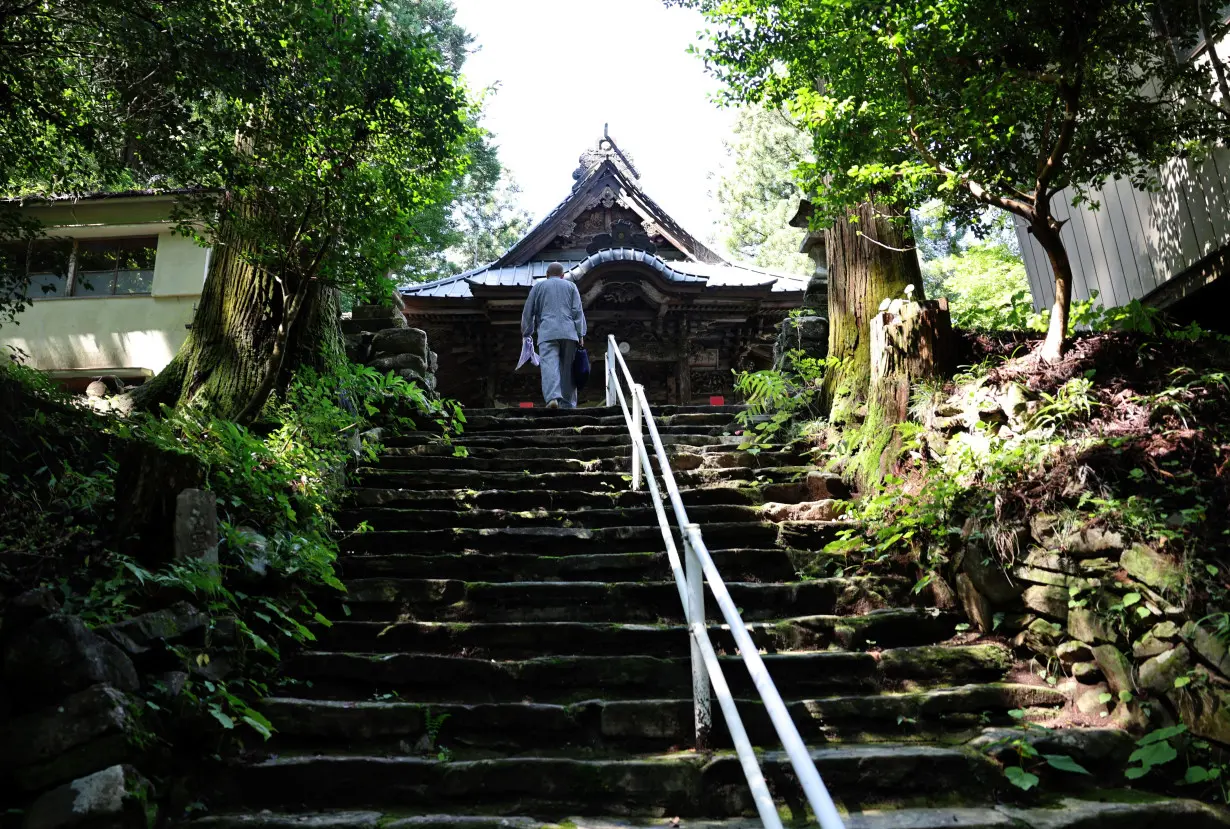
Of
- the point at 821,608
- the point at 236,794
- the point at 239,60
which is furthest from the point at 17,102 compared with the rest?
the point at 821,608

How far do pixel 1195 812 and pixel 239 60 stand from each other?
568cm

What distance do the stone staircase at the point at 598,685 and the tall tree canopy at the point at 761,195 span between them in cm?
2387

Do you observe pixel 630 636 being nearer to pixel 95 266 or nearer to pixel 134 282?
pixel 134 282

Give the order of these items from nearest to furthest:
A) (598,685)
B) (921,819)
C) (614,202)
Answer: (921,819), (598,685), (614,202)

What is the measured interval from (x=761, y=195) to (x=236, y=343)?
25.6 metres

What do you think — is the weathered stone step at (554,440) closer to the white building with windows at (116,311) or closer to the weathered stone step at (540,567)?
the weathered stone step at (540,567)

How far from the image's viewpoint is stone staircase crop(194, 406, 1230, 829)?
2.99 metres

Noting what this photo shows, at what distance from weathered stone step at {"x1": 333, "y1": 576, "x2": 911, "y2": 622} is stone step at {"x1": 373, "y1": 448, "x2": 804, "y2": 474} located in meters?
1.90

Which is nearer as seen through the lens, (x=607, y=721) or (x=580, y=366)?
(x=607, y=721)

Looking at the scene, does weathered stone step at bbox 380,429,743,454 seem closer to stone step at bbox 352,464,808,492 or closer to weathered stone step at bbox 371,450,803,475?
weathered stone step at bbox 371,450,803,475

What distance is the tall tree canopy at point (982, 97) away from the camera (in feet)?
14.7

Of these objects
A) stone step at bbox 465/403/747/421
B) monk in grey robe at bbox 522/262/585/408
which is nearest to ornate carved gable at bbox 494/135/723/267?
monk in grey robe at bbox 522/262/585/408

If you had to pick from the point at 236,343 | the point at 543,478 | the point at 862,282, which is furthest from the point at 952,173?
the point at 236,343

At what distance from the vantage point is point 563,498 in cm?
577
